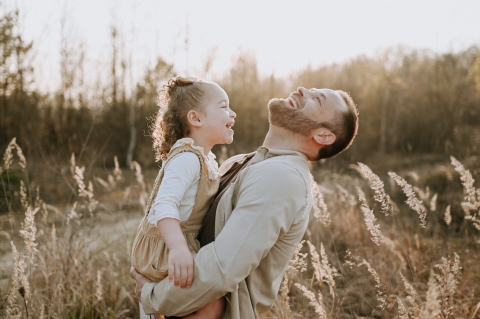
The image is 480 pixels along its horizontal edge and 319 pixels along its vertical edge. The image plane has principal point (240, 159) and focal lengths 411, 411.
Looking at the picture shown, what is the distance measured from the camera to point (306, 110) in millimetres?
2184

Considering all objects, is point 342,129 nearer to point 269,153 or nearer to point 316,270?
point 269,153

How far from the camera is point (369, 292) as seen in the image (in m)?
4.04

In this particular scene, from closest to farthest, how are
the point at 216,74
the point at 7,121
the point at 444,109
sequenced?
the point at 7,121
the point at 216,74
the point at 444,109

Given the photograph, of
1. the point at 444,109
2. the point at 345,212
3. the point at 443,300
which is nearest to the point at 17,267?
the point at 443,300

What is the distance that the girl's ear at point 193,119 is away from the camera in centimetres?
229

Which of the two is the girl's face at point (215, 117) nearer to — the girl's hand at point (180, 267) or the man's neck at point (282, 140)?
the man's neck at point (282, 140)

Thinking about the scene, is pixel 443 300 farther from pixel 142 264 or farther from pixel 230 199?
pixel 142 264

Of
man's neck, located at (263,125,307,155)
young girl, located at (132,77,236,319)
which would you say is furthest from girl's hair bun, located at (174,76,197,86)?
man's neck, located at (263,125,307,155)

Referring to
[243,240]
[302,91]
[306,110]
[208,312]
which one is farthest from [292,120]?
[208,312]

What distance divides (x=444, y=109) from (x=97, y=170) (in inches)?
515

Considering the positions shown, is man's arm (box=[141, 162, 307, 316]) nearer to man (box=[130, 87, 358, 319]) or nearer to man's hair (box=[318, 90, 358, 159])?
man (box=[130, 87, 358, 319])

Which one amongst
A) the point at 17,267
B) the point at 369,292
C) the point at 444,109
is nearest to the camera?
the point at 17,267

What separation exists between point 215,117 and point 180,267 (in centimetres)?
93

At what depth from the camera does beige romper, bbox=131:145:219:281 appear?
6.14ft
